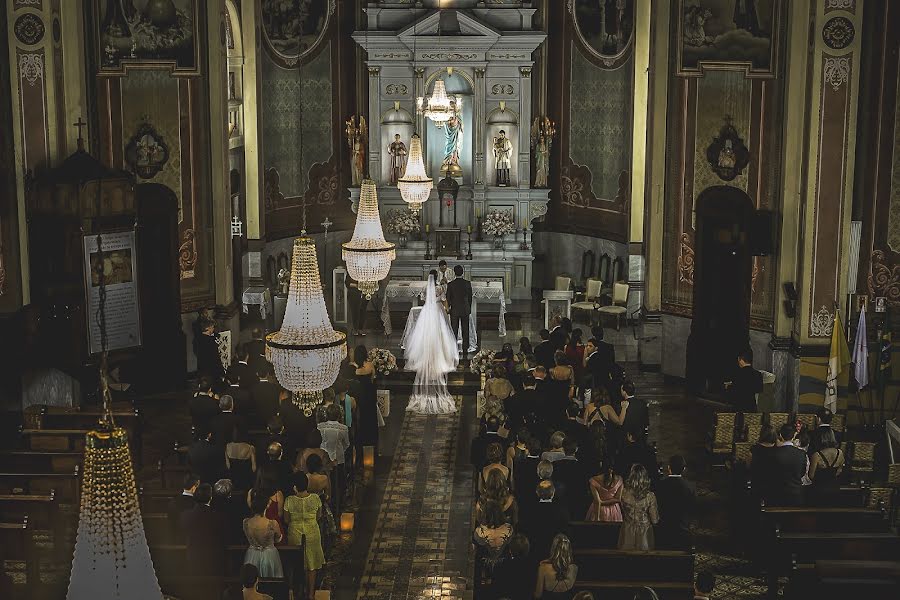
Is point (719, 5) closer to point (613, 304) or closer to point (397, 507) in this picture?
point (613, 304)

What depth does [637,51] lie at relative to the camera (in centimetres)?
2198

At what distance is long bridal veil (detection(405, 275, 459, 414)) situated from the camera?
1830 cm

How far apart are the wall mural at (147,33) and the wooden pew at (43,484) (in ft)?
23.9

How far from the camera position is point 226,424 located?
12.6 m

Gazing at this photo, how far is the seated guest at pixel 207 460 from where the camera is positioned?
12.2 meters

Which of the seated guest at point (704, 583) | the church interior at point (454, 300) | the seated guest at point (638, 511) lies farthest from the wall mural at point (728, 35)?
the seated guest at point (704, 583)

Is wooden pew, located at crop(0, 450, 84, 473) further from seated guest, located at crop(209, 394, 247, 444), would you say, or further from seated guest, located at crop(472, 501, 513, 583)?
seated guest, located at crop(472, 501, 513, 583)

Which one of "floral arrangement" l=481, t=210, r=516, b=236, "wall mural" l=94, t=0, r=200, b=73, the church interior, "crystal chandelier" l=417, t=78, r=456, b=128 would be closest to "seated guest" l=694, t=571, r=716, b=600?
the church interior

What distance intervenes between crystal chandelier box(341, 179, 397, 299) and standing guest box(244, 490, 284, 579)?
151 inches

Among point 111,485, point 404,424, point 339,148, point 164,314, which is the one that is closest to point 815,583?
point 111,485

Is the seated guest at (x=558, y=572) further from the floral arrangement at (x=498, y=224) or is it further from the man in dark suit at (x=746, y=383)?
the floral arrangement at (x=498, y=224)

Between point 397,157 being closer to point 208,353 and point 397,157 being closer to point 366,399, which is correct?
point 208,353

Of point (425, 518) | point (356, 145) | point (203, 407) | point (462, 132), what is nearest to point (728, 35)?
point (462, 132)

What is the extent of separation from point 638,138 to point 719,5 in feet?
15.2
